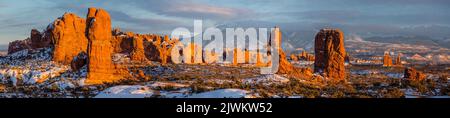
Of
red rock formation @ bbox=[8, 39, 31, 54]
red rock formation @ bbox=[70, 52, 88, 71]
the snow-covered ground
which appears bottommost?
the snow-covered ground

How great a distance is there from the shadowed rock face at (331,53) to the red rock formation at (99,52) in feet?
72.0

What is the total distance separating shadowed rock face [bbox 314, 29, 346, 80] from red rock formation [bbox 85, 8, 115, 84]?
22.0 metres

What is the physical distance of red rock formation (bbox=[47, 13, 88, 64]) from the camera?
210 ft

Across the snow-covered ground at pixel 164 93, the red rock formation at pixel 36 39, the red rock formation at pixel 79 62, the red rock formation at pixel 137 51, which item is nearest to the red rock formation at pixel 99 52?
the red rock formation at pixel 79 62

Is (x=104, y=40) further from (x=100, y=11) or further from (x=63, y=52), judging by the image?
(x=63, y=52)

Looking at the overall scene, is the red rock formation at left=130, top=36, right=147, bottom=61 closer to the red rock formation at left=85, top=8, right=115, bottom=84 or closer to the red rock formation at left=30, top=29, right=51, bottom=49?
the red rock formation at left=30, top=29, right=51, bottom=49

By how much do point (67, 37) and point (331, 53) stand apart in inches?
1402

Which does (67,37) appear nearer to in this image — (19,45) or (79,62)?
(79,62)

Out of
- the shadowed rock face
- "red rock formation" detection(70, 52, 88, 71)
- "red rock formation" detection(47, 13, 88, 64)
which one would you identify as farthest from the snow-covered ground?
"red rock formation" detection(47, 13, 88, 64)

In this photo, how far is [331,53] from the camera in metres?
50.8

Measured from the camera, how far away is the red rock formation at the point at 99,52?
140 feet

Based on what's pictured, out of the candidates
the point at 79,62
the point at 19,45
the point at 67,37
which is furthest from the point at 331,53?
the point at 19,45

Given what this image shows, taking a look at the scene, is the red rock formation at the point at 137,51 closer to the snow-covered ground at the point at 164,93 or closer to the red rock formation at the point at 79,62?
the red rock formation at the point at 79,62
